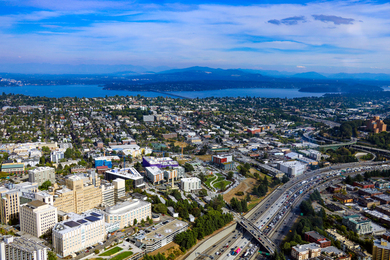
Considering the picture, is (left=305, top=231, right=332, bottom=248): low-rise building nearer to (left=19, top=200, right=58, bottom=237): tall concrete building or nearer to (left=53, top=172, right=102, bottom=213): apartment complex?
(left=53, top=172, right=102, bottom=213): apartment complex

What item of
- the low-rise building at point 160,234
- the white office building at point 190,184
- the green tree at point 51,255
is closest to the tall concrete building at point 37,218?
the green tree at point 51,255

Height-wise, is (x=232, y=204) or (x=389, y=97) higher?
(x=389, y=97)

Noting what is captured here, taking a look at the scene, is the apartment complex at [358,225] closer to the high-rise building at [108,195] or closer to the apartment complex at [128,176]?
the apartment complex at [128,176]

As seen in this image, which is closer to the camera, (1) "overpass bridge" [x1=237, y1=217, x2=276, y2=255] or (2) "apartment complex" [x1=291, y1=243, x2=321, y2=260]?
(2) "apartment complex" [x1=291, y1=243, x2=321, y2=260]

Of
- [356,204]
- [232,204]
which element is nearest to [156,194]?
[232,204]

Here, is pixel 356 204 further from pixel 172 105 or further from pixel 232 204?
pixel 172 105

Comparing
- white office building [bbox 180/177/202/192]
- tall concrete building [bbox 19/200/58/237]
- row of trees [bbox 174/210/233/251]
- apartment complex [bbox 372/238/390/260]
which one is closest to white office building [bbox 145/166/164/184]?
white office building [bbox 180/177/202/192]

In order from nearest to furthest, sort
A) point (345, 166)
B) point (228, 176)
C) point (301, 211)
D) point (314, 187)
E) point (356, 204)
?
point (301, 211) < point (356, 204) < point (314, 187) < point (228, 176) < point (345, 166)

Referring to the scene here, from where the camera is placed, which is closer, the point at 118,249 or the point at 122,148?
the point at 118,249
